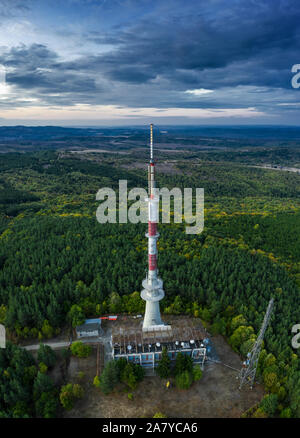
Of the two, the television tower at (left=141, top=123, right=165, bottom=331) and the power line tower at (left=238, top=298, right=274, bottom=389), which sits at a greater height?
the television tower at (left=141, top=123, right=165, bottom=331)

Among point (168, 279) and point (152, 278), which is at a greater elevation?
point (152, 278)

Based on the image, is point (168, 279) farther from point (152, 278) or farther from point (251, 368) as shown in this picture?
point (251, 368)

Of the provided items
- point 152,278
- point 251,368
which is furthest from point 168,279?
point 251,368

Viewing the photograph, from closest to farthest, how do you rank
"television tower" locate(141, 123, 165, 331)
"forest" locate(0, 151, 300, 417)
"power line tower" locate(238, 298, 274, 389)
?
"power line tower" locate(238, 298, 274, 389), "television tower" locate(141, 123, 165, 331), "forest" locate(0, 151, 300, 417)

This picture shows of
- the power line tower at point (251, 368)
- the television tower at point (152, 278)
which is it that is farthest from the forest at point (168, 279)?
the television tower at point (152, 278)

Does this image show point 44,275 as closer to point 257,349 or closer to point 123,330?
point 123,330

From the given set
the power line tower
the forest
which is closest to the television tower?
the forest

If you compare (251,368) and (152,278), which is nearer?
(251,368)

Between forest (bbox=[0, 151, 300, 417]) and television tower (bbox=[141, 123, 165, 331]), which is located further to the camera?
forest (bbox=[0, 151, 300, 417])

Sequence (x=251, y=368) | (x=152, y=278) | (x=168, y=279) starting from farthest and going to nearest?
(x=168, y=279) < (x=152, y=278) < (x=251, y=368)

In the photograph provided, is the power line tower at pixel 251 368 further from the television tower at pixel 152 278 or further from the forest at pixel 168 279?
the television tower at pixel 152 278

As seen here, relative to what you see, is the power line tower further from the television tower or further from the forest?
the television tower

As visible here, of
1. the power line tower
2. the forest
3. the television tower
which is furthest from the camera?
the forest

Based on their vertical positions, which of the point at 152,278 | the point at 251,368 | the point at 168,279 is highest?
the point at 152,278
